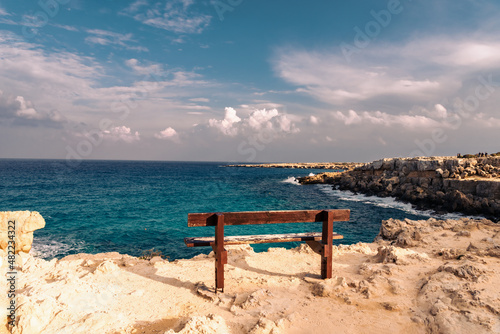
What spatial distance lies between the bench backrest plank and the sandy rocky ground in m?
1.39

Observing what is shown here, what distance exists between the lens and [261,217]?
573 centimetres

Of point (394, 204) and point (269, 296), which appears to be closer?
point (269, 296)

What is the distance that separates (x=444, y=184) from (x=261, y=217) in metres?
28.4

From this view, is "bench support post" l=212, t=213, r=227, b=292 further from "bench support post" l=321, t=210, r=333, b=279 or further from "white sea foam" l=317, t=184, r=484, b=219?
"white sea foam" l=317, t=184, r=484, b=219

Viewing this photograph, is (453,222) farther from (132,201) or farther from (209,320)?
(132,201)

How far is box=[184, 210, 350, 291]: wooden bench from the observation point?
5.44m

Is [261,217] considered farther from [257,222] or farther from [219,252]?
[219,252]

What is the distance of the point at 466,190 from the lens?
24266mm

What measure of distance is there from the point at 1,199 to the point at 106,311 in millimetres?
37306

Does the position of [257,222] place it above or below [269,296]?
above

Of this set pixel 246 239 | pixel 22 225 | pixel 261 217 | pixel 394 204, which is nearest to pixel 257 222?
pixel 261 217

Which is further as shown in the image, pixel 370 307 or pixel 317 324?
pixel 370 307

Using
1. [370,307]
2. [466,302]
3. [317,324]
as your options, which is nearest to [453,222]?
[466,302]

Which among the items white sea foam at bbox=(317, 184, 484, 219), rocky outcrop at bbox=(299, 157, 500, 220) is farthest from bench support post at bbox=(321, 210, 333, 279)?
rocky outcrop at bbox=(299, 157, 500, 220)
